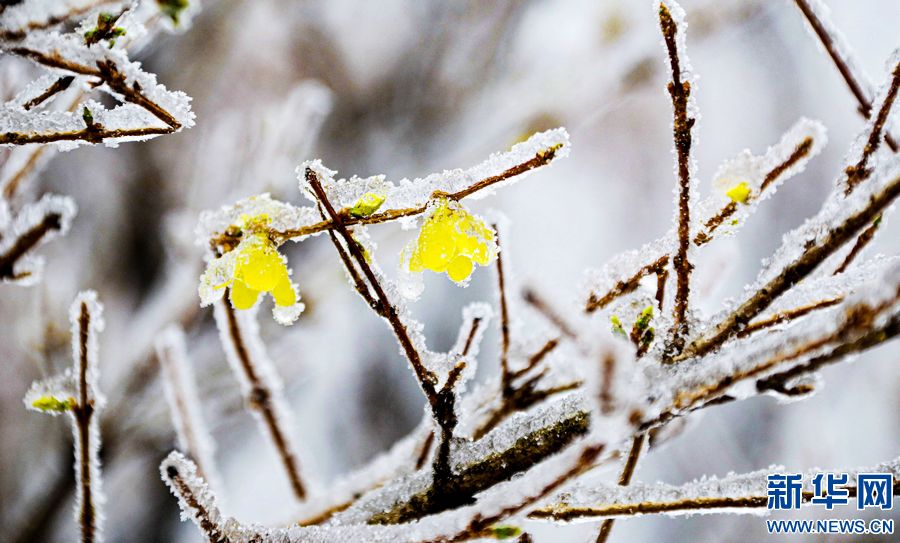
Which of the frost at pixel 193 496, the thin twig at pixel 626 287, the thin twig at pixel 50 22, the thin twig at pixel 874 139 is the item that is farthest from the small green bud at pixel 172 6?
the thin twig at pixel 874 139

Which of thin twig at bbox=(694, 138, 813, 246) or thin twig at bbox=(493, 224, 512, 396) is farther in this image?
thin twig at bbox=(493, 224, 512, 396)

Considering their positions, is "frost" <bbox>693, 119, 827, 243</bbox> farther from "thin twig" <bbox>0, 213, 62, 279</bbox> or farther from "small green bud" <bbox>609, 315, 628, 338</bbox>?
"thin twig" <bbox>0, 213, 62, 279</bbox>

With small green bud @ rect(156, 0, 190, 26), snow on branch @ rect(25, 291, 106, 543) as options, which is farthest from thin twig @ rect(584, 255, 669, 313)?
snow on branch @ rect(25, 291, 106, 543)

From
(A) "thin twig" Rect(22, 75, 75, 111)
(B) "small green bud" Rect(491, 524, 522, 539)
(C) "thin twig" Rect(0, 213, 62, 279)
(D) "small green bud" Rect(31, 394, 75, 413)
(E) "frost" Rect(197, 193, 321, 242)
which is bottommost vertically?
(B) "small green bud" Rect(491, 524, 522, 539)

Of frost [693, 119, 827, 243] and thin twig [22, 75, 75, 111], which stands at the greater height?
thin twig [22, 75, 75, 111]

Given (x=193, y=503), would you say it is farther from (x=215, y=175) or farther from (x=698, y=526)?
(x=698, y=526)

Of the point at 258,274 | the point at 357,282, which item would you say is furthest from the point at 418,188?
the point at 258,274
